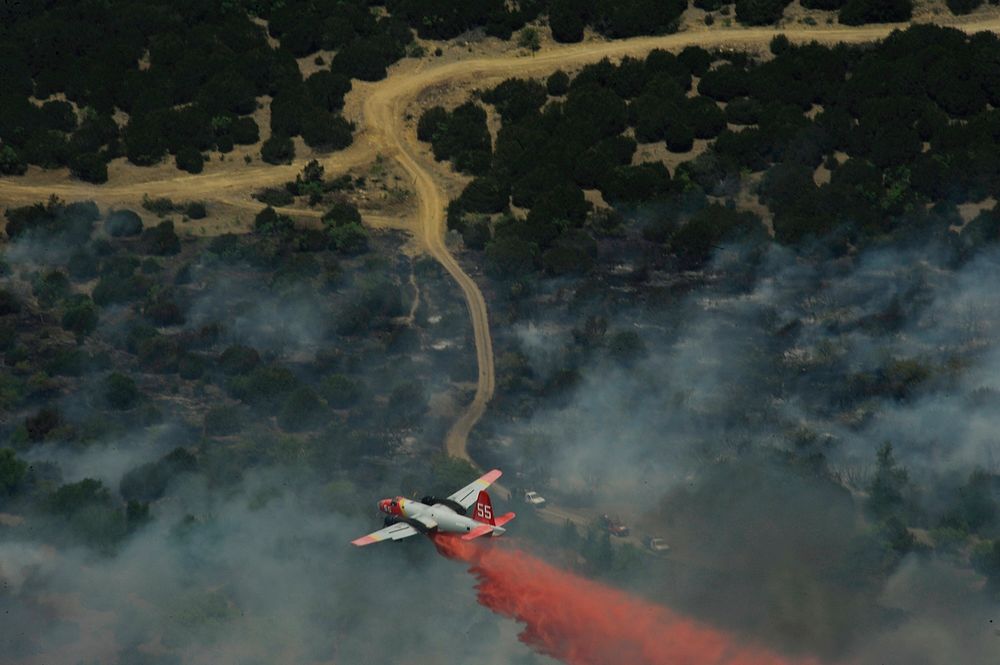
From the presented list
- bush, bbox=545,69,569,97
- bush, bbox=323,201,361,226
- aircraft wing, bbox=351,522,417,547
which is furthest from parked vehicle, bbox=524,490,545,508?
bush, bbox=545,69,569,97

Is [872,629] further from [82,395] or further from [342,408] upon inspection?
[82,395]

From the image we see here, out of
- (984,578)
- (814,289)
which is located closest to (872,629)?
(984,578)

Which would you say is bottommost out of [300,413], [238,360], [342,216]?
[300,413]

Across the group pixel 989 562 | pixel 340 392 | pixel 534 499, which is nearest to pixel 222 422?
pixel 340 392

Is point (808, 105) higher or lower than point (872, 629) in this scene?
higher

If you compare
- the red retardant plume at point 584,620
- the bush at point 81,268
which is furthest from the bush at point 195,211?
the red retardant plume at point 584,620

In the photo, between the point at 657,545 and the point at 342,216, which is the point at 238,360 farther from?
the point at 657,545
